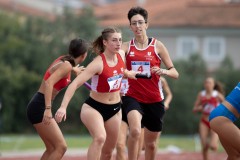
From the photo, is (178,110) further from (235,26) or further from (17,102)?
(235,26)

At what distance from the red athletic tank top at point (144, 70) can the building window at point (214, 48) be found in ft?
163

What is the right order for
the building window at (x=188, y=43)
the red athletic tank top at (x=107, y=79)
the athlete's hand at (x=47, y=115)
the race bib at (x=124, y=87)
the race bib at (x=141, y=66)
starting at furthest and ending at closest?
1. the building window at (x=188, y=43)
2. the race bib at (x=124, y=87)
3. the race bib at (x=141, y=66)
4. the athlete's hand at (x=47, y=115)
5. the red athletic tank top at (x=107, y=79)

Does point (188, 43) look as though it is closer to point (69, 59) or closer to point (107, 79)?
point (69, 59)

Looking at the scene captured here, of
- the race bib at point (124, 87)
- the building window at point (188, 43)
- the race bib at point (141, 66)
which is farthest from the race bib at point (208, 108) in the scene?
the building window at point (188, 43)

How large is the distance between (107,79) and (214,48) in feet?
169

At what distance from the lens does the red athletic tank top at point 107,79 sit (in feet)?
37.9

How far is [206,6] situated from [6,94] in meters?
24.5

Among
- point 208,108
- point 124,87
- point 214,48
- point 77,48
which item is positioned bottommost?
point 214,48

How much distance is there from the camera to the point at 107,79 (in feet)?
37.9

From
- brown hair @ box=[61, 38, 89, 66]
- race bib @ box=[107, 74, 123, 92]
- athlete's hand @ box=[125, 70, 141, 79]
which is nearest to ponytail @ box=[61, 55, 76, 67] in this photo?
brown hair @ box=[61, 38, 89, 66]

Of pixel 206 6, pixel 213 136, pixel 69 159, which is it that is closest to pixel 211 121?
pixel 213 136

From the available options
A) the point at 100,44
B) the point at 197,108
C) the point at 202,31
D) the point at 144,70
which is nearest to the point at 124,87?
the point at 144,70

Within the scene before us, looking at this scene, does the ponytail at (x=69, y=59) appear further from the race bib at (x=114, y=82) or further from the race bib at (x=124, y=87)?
the race bib at (x=124, y=87)

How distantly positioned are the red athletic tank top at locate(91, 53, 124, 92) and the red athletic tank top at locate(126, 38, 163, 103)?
2.84 feet
